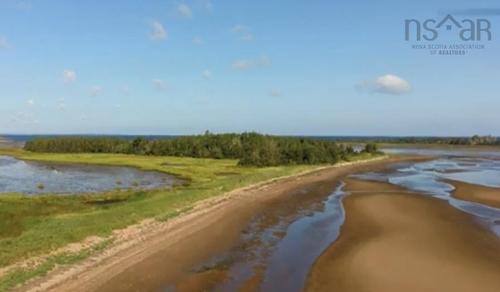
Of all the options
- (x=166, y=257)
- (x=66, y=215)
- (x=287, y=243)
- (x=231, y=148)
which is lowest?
(x=287, y=243)

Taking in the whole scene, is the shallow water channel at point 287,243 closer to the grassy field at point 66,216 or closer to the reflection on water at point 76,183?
the grassy field at point 66,216

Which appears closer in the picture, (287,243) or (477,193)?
(287,243)

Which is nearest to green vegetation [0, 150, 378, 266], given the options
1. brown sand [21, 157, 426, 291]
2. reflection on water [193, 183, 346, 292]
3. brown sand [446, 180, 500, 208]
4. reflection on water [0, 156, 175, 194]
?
brown sand [21, 157, 426, 291]

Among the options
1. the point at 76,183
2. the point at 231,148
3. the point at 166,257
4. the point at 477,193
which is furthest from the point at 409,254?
the point at 231,148

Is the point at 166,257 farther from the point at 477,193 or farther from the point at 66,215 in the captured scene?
the point at 477,193

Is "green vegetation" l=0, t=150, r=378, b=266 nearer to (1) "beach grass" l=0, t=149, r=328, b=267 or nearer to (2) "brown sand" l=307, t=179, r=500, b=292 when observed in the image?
(1) "beach grass" l=0, t=149, r=328, b=267

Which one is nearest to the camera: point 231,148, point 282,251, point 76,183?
point 282,251
